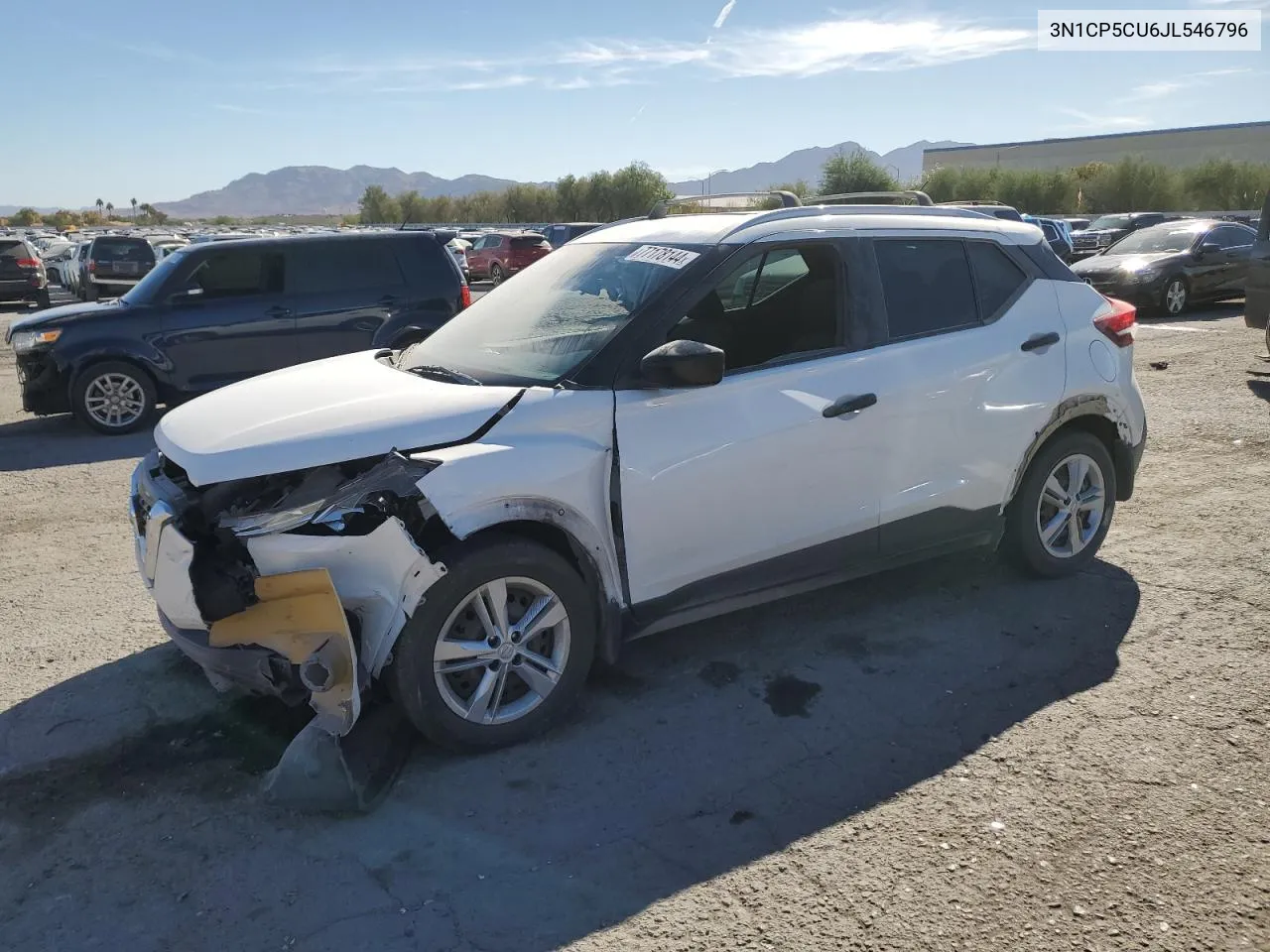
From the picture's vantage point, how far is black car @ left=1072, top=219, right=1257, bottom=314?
16656mm

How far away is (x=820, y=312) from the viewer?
177 inches

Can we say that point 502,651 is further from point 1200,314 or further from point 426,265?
point 1200,314

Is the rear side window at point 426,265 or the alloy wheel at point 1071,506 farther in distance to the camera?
the rear side window at point 426,265

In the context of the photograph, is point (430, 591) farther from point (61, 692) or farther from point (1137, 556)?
point (1137, 556)

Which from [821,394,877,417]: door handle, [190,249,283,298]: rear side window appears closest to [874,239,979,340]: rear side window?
[821,394,877,417]: door handle

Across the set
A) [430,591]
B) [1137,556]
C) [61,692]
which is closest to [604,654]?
[430,591]

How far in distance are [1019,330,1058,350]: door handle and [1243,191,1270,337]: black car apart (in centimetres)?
738

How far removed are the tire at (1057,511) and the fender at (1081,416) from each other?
0.08 m

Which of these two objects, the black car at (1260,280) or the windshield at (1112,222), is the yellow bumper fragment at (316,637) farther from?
the windshield at (1112,222)

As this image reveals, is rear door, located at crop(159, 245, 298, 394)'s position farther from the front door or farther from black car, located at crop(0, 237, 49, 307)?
black car, located at crop(0, 237, 49, 307)

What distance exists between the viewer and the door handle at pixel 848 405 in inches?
166

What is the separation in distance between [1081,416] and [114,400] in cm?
883

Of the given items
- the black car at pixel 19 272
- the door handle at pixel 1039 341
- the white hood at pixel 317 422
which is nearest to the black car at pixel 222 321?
the white hood at pixel 317 422

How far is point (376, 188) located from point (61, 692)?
10831 centimetres
